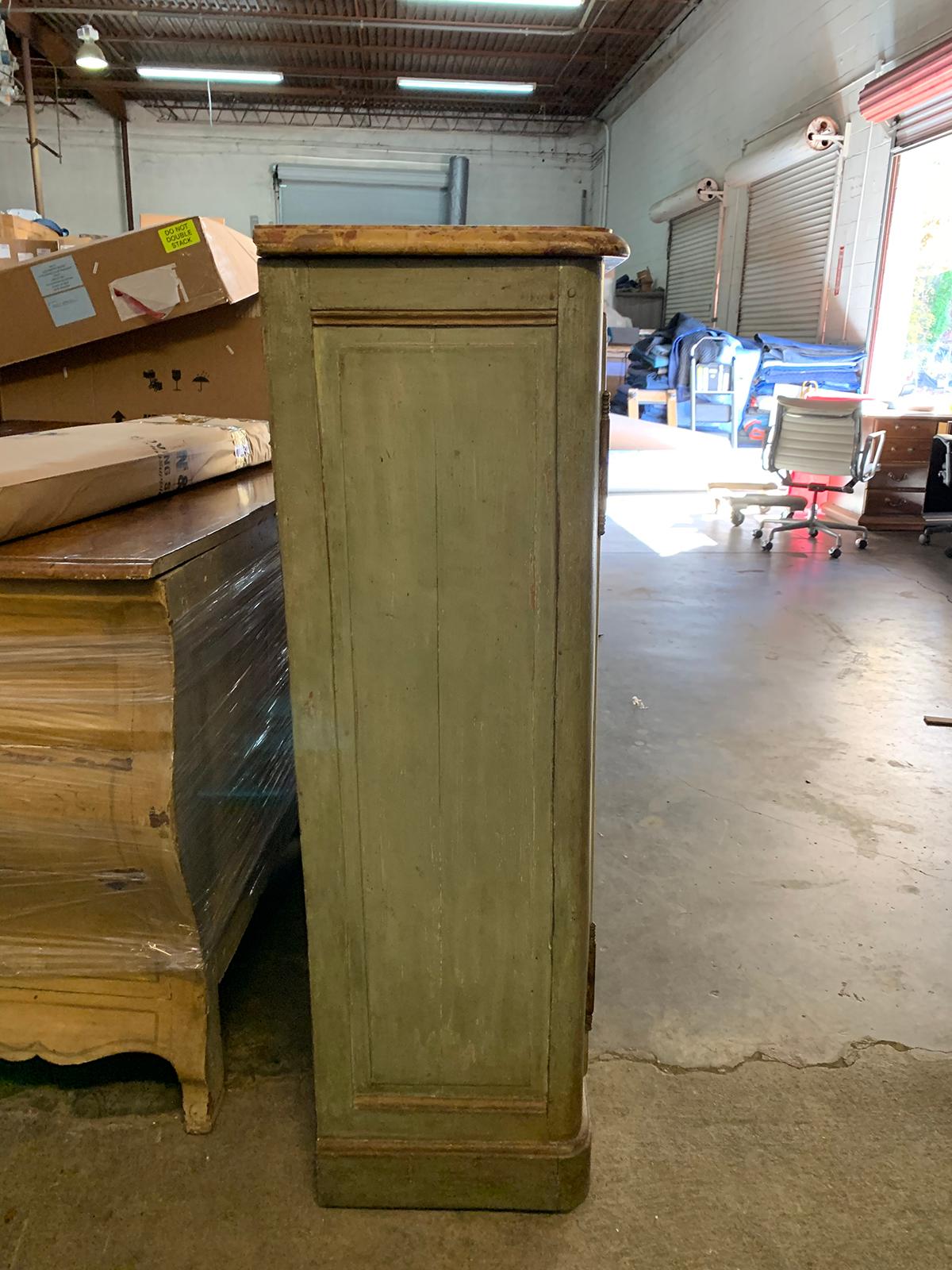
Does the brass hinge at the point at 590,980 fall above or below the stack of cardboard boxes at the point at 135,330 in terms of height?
below

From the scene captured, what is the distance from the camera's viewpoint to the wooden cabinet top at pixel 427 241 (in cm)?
93

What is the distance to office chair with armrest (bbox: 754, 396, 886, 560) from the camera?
502 centimetres

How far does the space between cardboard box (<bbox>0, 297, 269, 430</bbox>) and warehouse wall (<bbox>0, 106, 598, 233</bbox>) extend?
10.7 meters

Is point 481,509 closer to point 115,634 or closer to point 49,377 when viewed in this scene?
point 115,634

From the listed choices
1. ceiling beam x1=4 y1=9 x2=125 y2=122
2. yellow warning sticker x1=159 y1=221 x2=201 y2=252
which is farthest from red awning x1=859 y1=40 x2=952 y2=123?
ceiling beam x1=4 y1=9 x2=125 y2=122

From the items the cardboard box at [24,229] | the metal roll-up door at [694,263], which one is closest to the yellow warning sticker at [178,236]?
the cardboard box at [24,229]

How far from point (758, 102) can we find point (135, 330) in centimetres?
699

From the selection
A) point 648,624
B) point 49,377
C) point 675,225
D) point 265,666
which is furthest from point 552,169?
point 265,666

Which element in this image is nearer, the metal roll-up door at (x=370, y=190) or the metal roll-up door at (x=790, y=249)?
the metal roll-up door at (x=790, y=249)

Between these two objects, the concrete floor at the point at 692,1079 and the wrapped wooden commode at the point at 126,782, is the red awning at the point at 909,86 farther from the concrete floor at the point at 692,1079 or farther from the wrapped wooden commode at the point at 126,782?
the wrapped wooden commode at the point at 126,782

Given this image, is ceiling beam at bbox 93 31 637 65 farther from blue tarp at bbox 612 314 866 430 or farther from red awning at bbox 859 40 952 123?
red awning at bbox 859 40 952 123

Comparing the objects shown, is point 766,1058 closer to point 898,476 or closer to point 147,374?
point 147,374

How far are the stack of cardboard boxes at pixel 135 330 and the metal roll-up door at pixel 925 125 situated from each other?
466 centimetres

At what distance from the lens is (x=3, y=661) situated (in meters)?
1.17
